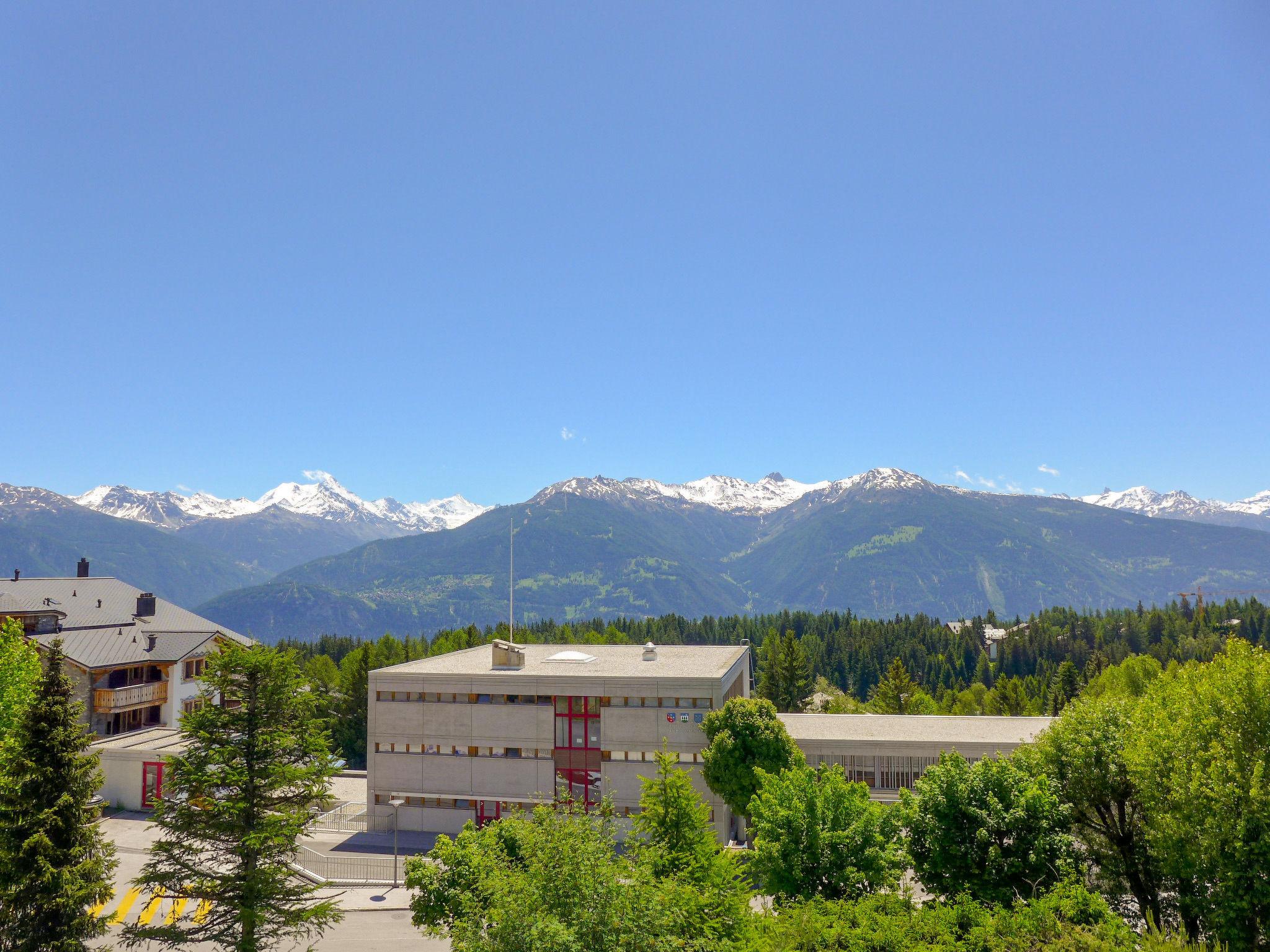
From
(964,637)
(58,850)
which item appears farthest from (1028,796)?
(964,637)

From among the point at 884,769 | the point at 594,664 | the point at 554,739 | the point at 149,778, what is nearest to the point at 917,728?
the point at 884,769

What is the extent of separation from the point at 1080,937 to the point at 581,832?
14.4 metres

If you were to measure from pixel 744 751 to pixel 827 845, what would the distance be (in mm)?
18376

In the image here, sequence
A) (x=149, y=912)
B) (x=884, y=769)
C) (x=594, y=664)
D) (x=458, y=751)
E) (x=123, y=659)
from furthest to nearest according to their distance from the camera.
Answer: (x=123, y=659), (x=594, y=664), (x=458, y=751), (x=884, y=769), (x=149, y=912)

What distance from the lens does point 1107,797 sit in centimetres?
3350

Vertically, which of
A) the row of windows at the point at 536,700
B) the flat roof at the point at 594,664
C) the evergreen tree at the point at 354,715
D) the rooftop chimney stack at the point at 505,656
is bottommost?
the evergreen tree at the point at 354,715

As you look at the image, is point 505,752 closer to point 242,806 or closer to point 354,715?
point 242,806

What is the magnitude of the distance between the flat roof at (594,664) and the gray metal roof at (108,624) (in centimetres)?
2798

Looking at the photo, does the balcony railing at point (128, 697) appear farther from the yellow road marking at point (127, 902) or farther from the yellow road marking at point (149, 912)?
the yellow road marking at point (149, 912)

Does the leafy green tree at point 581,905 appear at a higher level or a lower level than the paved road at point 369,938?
higher

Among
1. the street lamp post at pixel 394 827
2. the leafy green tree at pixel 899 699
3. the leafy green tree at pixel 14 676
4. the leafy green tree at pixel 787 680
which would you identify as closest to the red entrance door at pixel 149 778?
the leafy green tree at pixel 14 676

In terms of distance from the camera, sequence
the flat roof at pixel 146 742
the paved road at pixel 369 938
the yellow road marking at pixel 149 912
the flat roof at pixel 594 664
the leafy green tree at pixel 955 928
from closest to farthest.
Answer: the leafy green tree at pixel 955 928 → the paved road at pixel 369 938 → the yellow road marking at pixel 149 912 → the flat roof at pixel 594 664 → the flat roof at pixel 146 742

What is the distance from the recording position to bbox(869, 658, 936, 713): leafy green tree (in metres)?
103

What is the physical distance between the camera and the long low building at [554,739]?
5638 centimetres
